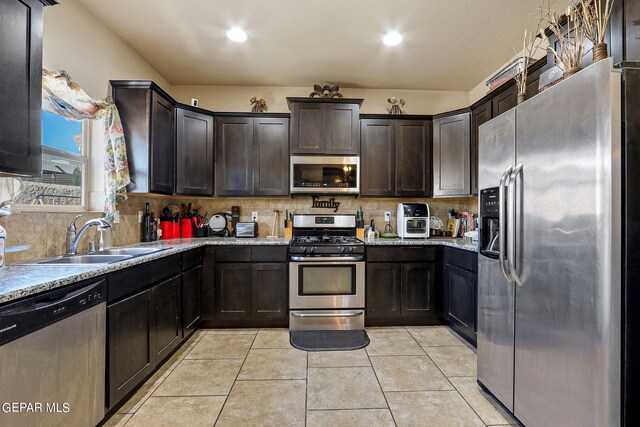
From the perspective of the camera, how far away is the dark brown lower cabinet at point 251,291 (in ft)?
10.0

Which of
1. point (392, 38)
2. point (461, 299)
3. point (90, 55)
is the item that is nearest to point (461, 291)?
point (461, 299)

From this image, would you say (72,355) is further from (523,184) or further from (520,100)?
(520,100)

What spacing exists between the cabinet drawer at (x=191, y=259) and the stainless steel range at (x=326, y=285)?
92cm

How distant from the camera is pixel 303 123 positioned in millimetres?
3354

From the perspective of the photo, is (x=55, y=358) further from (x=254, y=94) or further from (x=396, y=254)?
(x=254, y=94)

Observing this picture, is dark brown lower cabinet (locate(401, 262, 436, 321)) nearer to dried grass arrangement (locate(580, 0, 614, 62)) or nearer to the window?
dried grass arrangement (locate(580, 0, 614, 62))

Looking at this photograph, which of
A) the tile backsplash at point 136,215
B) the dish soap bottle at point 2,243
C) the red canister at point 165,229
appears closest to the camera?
the dish soap bottle at point 2,243

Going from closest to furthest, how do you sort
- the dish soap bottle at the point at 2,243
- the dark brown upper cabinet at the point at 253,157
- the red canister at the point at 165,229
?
the dish soap bottle at the point at 2,243
the red canister at the point at 165,229
the dark brown upper cabinet at the point at 253,157

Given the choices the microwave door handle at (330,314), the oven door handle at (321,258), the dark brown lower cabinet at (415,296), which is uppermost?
the oven door handle at (321,258)

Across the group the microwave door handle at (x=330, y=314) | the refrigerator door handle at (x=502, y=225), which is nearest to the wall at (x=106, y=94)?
the microwave door handle at (x=330, y=314)

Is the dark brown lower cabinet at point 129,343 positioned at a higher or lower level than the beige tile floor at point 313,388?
higher

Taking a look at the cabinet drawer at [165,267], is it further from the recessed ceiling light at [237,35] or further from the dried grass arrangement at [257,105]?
the recessed ceiling light at [237,35]

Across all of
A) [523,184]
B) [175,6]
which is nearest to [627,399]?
[523,184]

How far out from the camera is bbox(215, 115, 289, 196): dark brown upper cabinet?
3420mm
